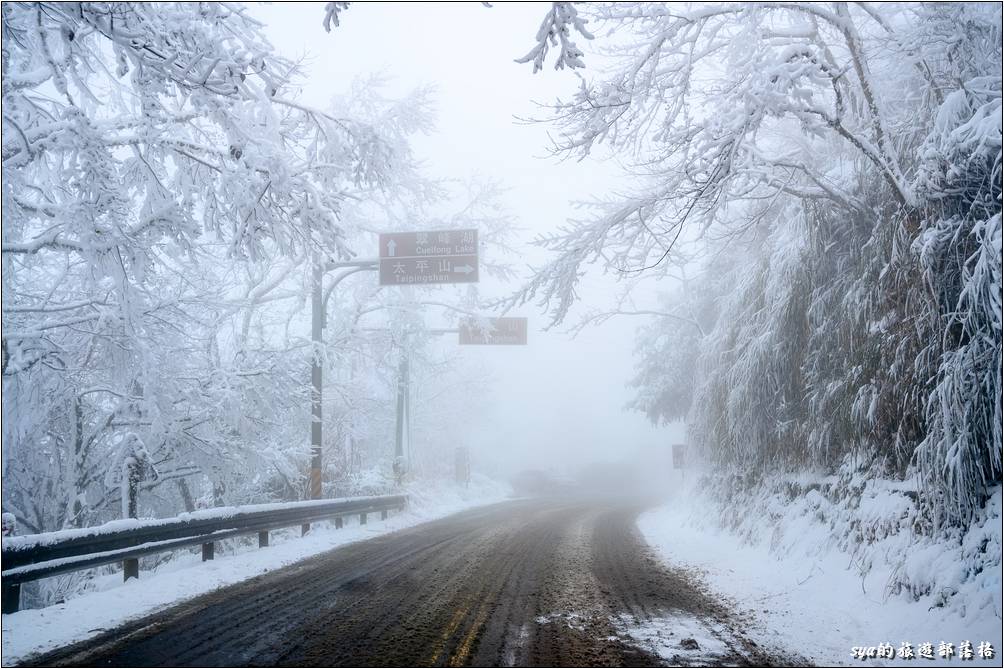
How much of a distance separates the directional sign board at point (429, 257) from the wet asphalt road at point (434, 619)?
6.78 meters

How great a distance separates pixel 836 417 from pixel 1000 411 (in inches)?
127

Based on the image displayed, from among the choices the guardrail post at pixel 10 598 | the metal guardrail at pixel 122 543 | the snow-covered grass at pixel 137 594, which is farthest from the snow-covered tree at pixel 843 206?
the guardrail post at pixel 10 598

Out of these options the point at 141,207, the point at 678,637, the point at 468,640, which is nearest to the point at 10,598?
the point at 468,640

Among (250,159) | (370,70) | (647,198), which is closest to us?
(250,159)

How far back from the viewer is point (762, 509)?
34.6 ft

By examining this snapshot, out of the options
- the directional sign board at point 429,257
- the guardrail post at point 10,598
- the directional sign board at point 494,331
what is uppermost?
the directional sign board at point 429,257

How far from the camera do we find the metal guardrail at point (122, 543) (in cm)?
554

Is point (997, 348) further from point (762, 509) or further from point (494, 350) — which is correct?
point (494, 350)

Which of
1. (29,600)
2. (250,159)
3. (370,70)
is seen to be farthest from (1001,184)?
(370,70)

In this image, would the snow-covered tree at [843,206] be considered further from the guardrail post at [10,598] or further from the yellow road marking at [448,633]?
the guardrail post at [10,598]

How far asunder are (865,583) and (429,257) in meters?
10.7

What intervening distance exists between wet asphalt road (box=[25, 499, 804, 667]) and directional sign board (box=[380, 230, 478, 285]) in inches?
267

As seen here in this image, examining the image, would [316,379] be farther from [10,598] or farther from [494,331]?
[10,598]

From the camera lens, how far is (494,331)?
19.7m
